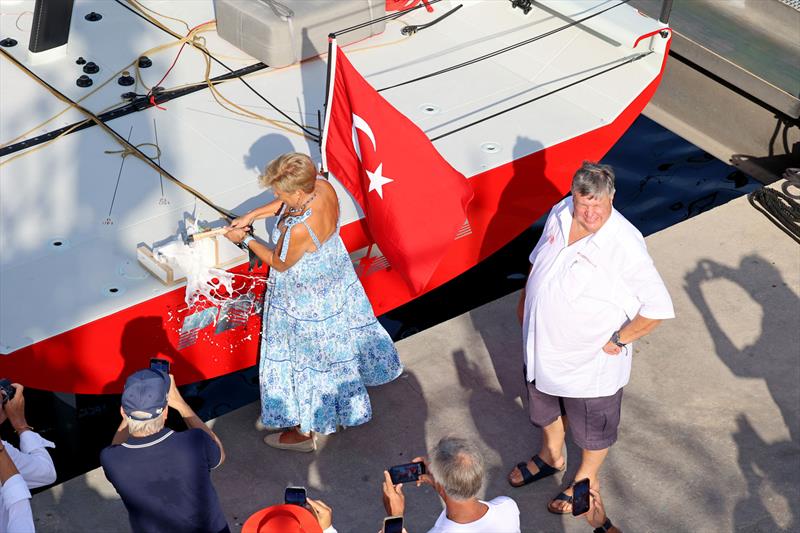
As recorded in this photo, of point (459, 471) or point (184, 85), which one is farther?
point (184, 85)

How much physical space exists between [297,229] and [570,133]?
2264 millimetres

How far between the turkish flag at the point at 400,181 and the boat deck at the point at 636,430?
1.94ft

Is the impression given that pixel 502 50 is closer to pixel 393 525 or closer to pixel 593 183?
pixel 593 183

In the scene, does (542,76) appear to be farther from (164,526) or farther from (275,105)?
(164,526)

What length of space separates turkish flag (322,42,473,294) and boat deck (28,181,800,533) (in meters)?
0.59

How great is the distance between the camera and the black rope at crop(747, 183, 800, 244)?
563cm

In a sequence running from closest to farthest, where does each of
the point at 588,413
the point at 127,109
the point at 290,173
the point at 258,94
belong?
the point at 290,173, the point at 588,413, the point at 127,109, the point at 258,94

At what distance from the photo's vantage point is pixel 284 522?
8.59 ft

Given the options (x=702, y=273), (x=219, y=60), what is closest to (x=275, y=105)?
(x=219, y=60)

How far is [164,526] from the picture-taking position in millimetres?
2961

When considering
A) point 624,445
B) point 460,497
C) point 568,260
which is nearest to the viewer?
point 460,497

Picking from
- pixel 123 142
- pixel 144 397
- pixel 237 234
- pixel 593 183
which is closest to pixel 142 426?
pixel 144 397

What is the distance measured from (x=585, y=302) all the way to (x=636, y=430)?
114 cm

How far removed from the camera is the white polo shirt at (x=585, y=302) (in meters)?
3.46
